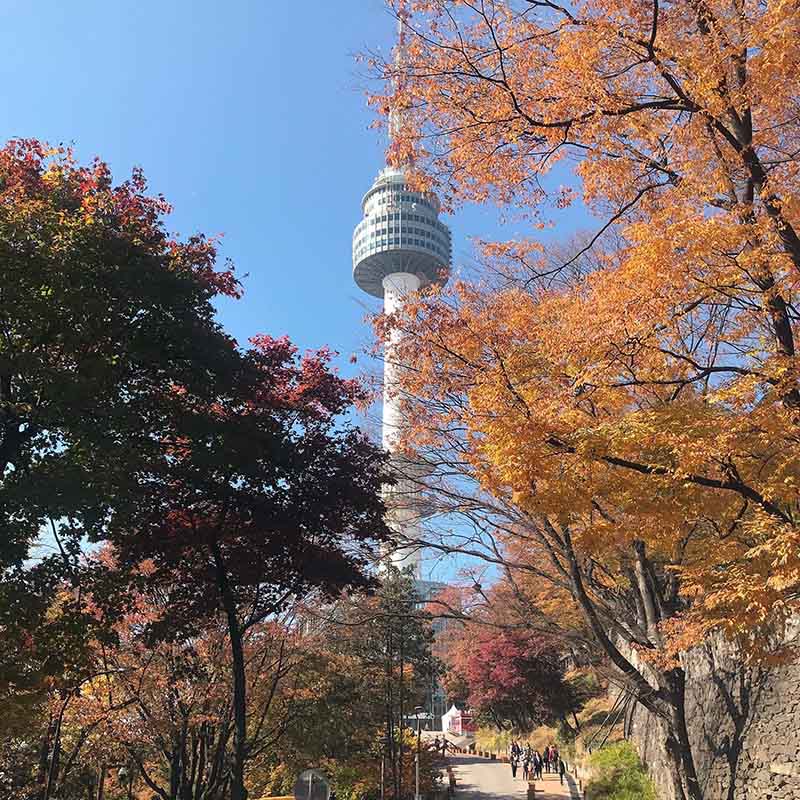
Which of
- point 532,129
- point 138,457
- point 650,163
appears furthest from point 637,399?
point 138,457

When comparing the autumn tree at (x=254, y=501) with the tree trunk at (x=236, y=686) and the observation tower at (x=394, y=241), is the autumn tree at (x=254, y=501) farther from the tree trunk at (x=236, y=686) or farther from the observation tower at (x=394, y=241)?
the observation tower at (x=394, y=241)

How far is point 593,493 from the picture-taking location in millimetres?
6973

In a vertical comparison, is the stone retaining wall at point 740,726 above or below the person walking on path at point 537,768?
above

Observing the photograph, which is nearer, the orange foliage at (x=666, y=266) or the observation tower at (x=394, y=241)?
the orange foliage at (x=666, y=266)

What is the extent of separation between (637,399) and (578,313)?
9.05 feet

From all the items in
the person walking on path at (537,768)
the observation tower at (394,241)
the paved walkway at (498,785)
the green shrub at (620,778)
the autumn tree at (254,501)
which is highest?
the observation tower at (394,241)

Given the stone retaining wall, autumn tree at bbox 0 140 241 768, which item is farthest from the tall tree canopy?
the stone retaining wall

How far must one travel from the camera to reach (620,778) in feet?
58.8

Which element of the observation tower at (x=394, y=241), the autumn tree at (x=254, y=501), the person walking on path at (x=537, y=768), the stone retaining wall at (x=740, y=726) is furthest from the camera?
the observation tower at (x=394, y=241)

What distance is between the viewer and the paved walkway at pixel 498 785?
74.1 feet

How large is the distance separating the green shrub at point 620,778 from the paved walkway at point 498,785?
1893mm

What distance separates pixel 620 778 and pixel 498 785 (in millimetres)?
10435

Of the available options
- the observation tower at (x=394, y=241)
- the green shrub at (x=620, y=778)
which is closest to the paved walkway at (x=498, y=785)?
the green shrub at (x=620, y=778)

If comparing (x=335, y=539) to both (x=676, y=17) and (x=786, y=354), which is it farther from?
(x=676, y=17)
